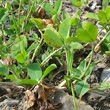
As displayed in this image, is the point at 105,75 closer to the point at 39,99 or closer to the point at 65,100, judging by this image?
the point at 65,100

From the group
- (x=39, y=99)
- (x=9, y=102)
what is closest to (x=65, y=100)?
(x=39, y=99)

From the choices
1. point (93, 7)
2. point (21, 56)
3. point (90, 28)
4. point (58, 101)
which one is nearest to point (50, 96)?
point (58, 101)

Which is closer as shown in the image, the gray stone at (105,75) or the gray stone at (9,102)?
the gray stone at (9,102)

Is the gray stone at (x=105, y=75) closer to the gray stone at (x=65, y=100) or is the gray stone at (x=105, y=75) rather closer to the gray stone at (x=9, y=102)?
the gray stone at (x=65, y=100)

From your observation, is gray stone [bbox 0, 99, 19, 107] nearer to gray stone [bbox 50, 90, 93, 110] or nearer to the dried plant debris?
the dried plant debris

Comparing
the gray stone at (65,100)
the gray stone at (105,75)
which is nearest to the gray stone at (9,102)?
the gray stone at (65,100)

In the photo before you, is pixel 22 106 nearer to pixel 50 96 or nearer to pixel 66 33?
pixel 50 96
